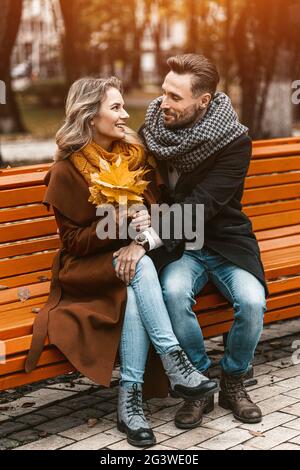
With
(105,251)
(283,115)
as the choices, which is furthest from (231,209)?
(283,115)

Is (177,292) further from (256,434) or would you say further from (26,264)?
(26,264)

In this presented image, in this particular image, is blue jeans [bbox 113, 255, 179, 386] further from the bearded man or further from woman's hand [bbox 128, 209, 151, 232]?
woman's hand [bbox 128, 209, 151, 232]

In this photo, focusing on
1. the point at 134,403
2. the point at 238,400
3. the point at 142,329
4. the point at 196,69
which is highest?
the point at 196,69

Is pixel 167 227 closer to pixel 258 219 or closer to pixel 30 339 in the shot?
pixel 30 339

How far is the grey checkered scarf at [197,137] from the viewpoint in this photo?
4.51m

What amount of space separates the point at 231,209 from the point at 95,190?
77 centimetres

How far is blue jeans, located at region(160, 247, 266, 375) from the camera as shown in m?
4.38

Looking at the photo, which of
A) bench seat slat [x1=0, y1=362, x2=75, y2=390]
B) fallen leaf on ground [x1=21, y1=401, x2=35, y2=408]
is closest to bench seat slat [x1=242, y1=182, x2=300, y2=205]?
fallen leaf on ground [x1=21, y1=401, x2=35, y2=408]

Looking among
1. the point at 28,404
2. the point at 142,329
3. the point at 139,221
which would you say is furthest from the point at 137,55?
the point at 142,329

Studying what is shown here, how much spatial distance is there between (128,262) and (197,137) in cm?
72

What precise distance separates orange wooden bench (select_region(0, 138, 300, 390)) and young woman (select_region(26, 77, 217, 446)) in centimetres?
10

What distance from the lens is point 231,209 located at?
4.65 m

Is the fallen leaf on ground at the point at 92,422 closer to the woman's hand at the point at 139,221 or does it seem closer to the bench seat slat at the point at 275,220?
the woman's hand at the point at 139,221

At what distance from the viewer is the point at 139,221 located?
4426 mm
